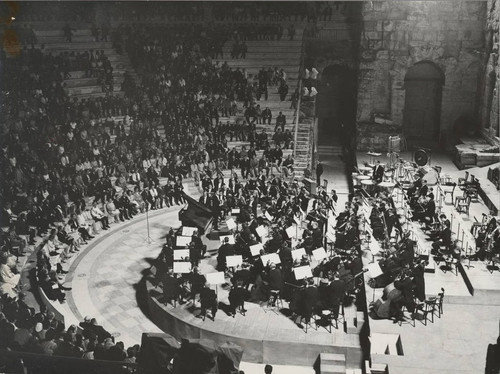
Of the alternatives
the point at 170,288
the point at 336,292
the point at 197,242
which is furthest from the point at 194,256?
the point at 336,292

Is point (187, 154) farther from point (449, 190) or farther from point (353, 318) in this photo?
point (353, 318)

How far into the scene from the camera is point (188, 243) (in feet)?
67.9

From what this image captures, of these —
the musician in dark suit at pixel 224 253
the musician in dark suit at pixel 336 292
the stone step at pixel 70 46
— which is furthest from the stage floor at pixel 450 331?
the stone step at pixel 70 46

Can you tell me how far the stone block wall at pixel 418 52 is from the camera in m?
37.2

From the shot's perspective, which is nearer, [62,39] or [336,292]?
[336,292]

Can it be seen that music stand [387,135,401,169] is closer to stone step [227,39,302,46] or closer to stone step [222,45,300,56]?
stone step [222,45,300,56]

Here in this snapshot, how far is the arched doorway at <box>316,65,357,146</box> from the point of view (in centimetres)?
4175

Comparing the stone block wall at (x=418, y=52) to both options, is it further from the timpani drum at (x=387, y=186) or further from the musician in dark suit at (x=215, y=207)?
the musician in dark suit at (x=215, y=207)

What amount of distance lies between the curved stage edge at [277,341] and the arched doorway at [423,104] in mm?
25529

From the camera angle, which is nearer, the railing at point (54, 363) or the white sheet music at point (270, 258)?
the railing at point (54, 363)

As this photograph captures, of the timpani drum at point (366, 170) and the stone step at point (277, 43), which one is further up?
the stone step at point (277, 43)

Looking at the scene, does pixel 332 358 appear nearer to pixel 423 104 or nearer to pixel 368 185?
pixel 368 185

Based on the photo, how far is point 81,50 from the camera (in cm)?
3853

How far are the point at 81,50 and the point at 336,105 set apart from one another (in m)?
17.9
